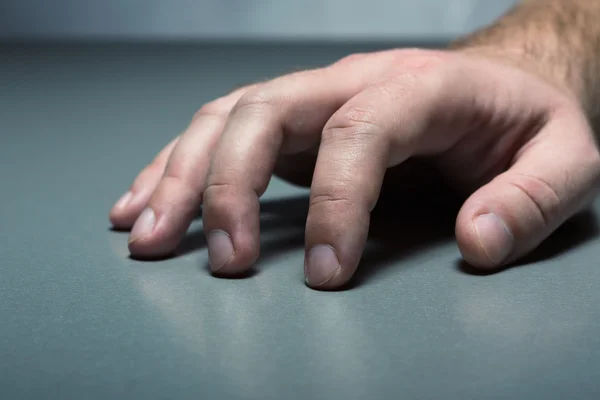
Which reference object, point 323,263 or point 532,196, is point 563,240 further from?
point 323,263

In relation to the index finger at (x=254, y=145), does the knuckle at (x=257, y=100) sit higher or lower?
higher

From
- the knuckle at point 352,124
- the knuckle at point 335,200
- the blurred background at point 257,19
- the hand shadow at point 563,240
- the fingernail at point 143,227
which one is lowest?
the blurred background at point 257,19

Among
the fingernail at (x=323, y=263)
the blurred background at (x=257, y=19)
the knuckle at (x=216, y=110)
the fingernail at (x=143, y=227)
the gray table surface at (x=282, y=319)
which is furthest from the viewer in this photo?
the blurred background at (x=257, y=19)

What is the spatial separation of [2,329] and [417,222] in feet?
1.39

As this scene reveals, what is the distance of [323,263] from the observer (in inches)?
23.9

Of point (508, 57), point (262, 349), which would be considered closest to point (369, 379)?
point (262, 349)

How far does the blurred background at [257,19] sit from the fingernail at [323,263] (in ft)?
14.1

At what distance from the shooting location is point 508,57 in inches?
33.9

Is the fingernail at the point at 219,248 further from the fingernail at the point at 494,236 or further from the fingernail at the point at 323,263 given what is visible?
the fingernail at the point at 494,236

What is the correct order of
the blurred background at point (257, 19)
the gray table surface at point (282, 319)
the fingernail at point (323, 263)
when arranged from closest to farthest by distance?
the gray table surface at point (282, 319), the fingernail at point (323, 263), the blurred background at point (257, 19)

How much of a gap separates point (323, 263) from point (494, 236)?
0.47 ft

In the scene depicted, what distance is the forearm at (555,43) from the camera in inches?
35.0

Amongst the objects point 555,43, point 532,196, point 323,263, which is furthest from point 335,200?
point 555,43

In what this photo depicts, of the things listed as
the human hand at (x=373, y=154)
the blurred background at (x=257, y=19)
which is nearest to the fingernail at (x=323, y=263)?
the human hand at (x=373, y=154)
